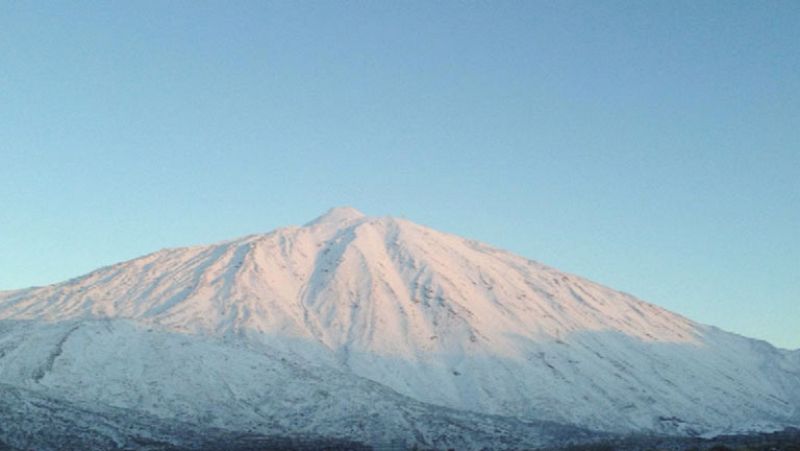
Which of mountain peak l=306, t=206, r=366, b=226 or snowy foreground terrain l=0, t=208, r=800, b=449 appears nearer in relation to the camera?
snowy foreground terrain l=0, t=208, r=800, b=449

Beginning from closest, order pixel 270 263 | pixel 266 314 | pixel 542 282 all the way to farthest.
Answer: pixel 266 314 → pixel 270 263 → pixel 542 282

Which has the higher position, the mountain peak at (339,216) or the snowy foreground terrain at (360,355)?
the mountain peak at (339,216)

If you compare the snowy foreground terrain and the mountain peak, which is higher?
the mountain peak

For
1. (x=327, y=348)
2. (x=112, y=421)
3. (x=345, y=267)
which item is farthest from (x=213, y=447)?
(x=345, y=267)

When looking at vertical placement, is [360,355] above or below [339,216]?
below

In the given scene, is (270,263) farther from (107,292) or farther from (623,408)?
(623,408)
